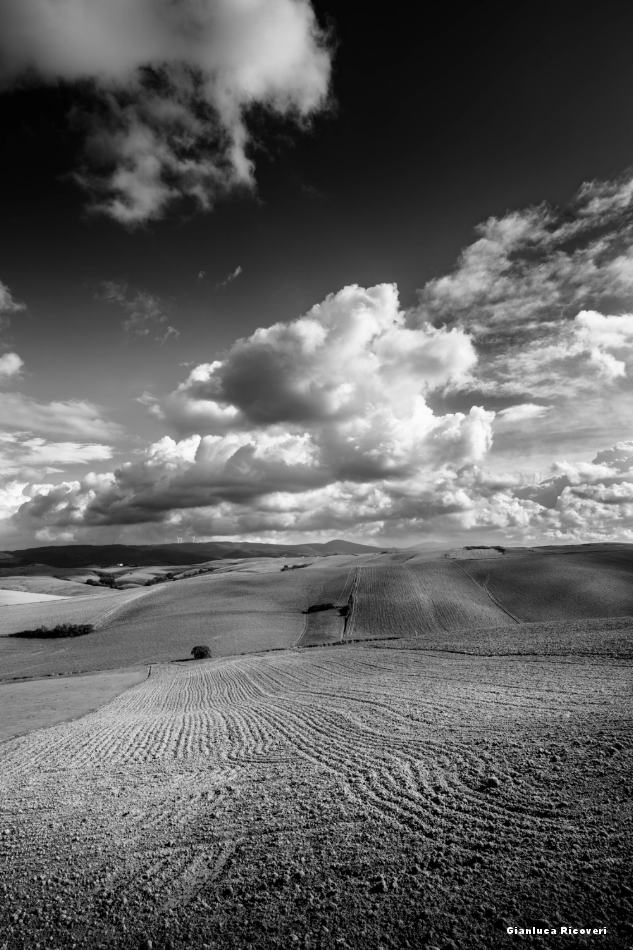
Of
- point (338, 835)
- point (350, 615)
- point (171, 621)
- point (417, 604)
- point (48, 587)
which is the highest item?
point (338, 835)

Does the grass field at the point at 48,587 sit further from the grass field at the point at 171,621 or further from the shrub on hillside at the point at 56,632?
the shrub on hillside at the point at 56,632

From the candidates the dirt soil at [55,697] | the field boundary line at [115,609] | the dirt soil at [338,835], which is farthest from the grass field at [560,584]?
the field boundary line at [115,609]

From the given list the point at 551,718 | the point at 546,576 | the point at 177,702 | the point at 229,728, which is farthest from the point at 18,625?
the point at 546,576

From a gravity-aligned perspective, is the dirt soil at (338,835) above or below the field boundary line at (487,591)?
above

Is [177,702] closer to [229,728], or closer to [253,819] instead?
[229,728]

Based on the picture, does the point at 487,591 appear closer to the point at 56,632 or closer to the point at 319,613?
the point at 319,613

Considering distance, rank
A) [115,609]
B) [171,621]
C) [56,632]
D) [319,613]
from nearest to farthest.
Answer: [56,632] → [171,621] → [319,613] → [115,609]

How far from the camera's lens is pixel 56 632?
59.3m

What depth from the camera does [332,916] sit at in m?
5.77

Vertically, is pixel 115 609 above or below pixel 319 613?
above

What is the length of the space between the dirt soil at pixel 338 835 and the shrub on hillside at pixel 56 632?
165 feet

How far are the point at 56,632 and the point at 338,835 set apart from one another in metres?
63.2

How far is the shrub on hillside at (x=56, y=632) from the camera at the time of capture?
59.0 metres

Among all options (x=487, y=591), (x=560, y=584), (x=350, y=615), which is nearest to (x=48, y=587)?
(x=350, y=615)
